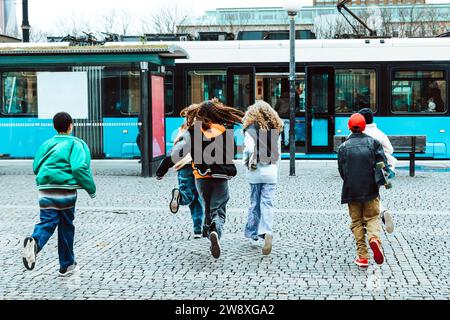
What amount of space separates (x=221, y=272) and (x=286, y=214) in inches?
158

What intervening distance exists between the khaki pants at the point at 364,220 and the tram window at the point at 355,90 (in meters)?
12.2

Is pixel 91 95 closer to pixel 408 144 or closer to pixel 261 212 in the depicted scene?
pixel 408 144

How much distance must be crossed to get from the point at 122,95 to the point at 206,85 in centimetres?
214

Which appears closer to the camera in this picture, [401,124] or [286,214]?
[286,214]

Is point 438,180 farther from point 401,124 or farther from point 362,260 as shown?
point 362,260

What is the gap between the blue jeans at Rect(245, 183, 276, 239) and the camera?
8.74 metres

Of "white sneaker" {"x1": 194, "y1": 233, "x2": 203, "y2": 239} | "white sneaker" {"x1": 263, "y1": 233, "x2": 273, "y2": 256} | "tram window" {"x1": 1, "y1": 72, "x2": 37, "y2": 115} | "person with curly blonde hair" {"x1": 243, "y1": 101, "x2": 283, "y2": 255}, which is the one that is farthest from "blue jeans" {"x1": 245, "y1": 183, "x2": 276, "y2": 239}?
"tram window" {"x1": 1, "y1": 72, "x2": 37, "y2": 115}

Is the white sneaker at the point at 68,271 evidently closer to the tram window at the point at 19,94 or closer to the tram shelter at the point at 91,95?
the tram shelter at the point at 91,95

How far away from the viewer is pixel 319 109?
20.2 metres

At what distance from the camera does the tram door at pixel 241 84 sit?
2031 centimetres

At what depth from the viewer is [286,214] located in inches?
460

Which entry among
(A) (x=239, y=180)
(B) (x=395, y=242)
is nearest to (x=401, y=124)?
(A) (x=239, y=180)

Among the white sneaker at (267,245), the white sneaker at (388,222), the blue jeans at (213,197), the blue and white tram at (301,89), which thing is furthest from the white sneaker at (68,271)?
the blue and white tram at (301,89)
